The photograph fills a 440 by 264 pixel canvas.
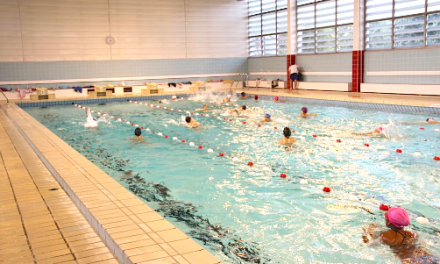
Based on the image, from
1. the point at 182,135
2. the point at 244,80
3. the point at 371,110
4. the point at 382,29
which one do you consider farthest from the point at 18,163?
the point at 244,80

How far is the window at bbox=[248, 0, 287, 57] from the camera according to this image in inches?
725

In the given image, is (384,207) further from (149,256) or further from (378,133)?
(378,133)

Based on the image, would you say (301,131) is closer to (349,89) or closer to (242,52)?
(349,89)

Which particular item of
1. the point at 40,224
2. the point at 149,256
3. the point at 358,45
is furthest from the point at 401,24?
the point at 149,256

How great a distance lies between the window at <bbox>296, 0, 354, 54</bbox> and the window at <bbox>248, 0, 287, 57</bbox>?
1.17 metres

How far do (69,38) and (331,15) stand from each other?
1028 centimetres

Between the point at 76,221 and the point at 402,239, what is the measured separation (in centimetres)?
252

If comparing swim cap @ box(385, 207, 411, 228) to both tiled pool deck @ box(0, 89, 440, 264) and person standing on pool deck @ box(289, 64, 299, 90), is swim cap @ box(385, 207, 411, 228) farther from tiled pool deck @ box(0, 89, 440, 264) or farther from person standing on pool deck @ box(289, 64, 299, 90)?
person standing on pool deck @ box(289, 64, 299, 90)

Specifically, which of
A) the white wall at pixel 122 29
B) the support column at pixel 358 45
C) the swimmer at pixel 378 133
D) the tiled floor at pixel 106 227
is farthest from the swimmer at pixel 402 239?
the white wall at pixel 122 29

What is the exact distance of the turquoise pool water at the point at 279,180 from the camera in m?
3.60

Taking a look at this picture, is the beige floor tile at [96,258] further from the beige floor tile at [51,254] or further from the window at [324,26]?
the window at [324,26]

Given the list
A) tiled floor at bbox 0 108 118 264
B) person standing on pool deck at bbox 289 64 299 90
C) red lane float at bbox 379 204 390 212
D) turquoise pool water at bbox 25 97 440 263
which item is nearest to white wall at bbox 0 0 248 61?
person standing on pool deck at bbox 289 64 299 90

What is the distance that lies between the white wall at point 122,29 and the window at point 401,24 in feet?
26.4

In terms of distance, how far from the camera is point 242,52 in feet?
69.1
